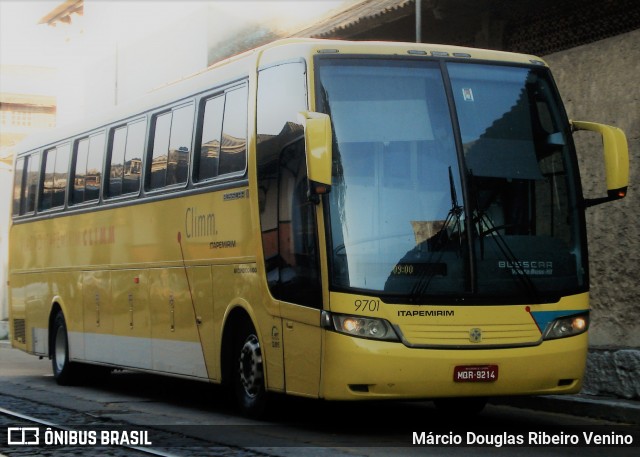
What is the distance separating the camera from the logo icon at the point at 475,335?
31.7ft

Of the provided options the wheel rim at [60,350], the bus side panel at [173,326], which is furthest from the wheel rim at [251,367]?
the wheel rim at [60,350]

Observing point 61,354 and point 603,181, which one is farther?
point 61,354

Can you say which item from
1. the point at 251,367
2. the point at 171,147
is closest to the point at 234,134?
the point at 171,147

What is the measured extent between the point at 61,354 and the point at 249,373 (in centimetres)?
608

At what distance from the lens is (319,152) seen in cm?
927

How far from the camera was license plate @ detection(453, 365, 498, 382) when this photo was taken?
9586mm

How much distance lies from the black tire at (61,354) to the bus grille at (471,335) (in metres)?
7.74

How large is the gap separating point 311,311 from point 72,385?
7.37 m

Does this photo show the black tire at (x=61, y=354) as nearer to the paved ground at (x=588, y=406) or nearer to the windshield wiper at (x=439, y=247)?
the paved ground at (x=588, y=406)

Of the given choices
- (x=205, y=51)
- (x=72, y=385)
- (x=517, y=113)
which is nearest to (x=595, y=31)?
(x=517, y=113)

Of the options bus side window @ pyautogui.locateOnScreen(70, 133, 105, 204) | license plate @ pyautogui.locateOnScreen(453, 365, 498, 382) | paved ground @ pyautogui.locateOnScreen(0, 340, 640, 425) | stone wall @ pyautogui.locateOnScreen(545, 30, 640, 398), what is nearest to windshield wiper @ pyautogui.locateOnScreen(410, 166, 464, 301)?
license plate @ pyautogui.locateOnScreen(453, 365, 498, 382)

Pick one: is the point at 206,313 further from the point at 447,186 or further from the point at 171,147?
the point at 447,186

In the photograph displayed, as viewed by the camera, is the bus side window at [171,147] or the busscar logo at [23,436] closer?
the busscar logo at [23,436]

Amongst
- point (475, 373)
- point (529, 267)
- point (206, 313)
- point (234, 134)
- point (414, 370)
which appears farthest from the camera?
point (206, 313)
